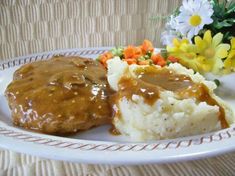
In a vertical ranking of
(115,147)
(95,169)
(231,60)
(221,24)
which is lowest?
(95,169)

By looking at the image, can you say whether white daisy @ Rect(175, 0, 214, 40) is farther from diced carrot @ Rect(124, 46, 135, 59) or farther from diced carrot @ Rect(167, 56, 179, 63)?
diced carrot @ Rect(124, 46, 135, 59)

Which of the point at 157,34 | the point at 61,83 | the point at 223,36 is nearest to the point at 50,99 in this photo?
the point at 61,83

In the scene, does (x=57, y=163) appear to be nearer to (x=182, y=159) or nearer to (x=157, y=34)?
(x=182, y=159)

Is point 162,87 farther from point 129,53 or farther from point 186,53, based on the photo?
point 129,53

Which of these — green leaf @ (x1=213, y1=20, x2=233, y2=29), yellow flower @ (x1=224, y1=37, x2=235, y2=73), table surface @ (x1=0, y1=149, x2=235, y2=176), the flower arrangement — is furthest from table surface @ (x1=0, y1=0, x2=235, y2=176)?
table surface @ (x1=0, y1=149, x2=235, y2=176)

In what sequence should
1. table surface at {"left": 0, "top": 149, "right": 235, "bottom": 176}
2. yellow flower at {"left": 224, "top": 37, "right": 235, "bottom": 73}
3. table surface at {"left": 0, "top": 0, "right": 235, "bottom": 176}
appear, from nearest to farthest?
table surface at {"left": 0, "top": 149, "right": 235, "bottom": 176}
yellow flower at {"left": 224, "top": 37, "right": 235, "bottom": 73}
table surface at {"left": 0, "top": 0, "right": 235, "bottom": 176}

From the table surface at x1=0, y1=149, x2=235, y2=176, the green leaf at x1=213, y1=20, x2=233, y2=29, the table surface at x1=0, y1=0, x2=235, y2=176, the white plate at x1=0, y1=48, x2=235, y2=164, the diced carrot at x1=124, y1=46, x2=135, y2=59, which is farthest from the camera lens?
the table surface at x1=0, y1=0, x2=235, y2=176

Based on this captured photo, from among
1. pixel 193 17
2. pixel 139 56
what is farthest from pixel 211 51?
pixel 139 56
